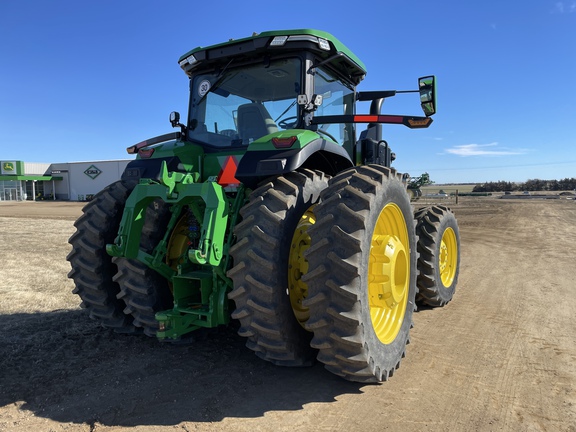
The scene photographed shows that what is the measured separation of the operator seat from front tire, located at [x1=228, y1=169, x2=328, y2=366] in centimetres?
98

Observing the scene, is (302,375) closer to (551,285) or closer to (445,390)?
(445,390)

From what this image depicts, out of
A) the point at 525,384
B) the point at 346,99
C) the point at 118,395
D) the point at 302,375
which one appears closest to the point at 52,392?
the point at 118,395

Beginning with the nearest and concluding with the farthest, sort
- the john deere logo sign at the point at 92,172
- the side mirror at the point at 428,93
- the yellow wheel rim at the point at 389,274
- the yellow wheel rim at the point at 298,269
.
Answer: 1. the yellow wheel rim at the point at 298,269
2. the yellow wheel rim at the point at 389,274
3. the side mirror at the point at 428,93
4. the john deere logo sign at the point at 92,172

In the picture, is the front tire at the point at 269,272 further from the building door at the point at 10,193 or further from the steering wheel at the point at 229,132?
the building door at the point at 10,193

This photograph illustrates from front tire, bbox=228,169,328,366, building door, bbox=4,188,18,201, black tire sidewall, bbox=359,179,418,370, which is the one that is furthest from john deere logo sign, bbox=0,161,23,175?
black tire sidewall, bbox=359,179,418,370

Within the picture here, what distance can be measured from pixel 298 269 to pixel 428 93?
2274mm

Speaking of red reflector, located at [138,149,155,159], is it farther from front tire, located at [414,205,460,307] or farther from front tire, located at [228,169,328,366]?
front tire, located at [414,205,460,307]

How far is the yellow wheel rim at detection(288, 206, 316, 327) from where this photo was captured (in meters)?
3.28

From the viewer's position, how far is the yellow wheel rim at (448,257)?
5.94 metres

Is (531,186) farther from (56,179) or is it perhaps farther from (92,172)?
(56,179)

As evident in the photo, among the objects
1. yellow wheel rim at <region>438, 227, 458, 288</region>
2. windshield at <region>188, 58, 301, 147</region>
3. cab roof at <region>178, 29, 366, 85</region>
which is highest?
cab roof at <region>178, 29, 366, 85</region>

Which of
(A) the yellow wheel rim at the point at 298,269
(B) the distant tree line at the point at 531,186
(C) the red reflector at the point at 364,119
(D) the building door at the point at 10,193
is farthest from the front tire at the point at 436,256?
(B) the distant tree line at the point at 531,186

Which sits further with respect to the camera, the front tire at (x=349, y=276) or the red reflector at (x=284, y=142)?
the red reflector at (x=284, y=142)

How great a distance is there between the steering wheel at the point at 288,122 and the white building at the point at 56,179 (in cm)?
4690
